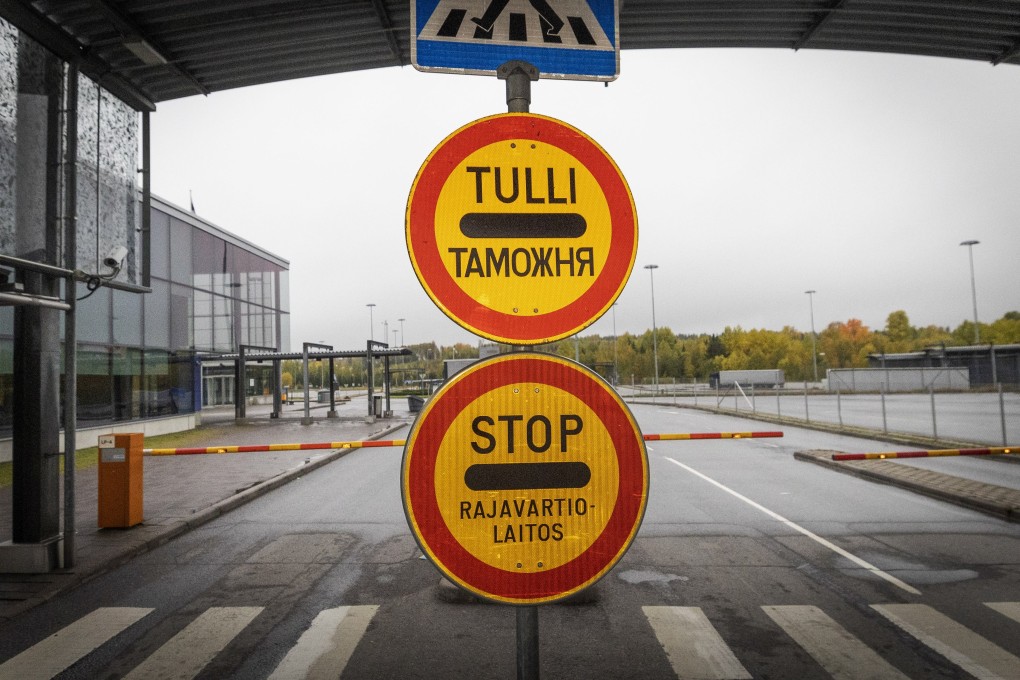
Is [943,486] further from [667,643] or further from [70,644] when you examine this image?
[70,644]

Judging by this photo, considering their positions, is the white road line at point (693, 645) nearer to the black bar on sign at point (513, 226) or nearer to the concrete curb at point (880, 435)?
the black bar on sign at point (513, 226)

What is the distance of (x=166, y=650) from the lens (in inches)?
176

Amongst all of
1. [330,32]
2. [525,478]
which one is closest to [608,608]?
[525,478]

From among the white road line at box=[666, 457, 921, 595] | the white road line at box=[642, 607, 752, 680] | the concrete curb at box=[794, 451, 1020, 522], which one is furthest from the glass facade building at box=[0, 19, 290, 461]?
the concrete curb at box=[794, 451, 1020, 522]

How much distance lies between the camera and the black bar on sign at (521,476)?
1572 millimetres

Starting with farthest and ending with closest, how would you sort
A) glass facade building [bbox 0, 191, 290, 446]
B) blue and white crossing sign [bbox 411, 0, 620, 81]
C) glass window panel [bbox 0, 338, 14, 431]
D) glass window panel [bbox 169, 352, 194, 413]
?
glass window panel [bbox 169, 352, 194, 413]
glass facade building [bbox 0, 191, 290, 446]
glass window panel [bbox 0, 338, 14, 431]
blue and white crossing sign [bbox 411, 0, 620, 81]

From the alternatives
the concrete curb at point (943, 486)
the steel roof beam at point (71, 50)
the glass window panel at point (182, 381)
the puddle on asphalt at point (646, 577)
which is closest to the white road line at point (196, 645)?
the puddle on asphalt at point (646, 577)

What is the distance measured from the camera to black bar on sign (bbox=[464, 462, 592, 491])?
1.57m

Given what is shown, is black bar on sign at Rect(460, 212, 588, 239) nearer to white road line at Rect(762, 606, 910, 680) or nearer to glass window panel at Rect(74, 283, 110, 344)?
white road line at Rect(762, 606, 910, 680)

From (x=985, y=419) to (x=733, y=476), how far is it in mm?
16475

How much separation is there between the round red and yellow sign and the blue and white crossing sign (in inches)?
44.0

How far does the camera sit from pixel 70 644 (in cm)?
459

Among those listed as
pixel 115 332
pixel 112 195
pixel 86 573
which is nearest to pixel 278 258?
pixel 115 332

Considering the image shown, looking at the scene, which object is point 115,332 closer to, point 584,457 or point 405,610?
point 405,610
